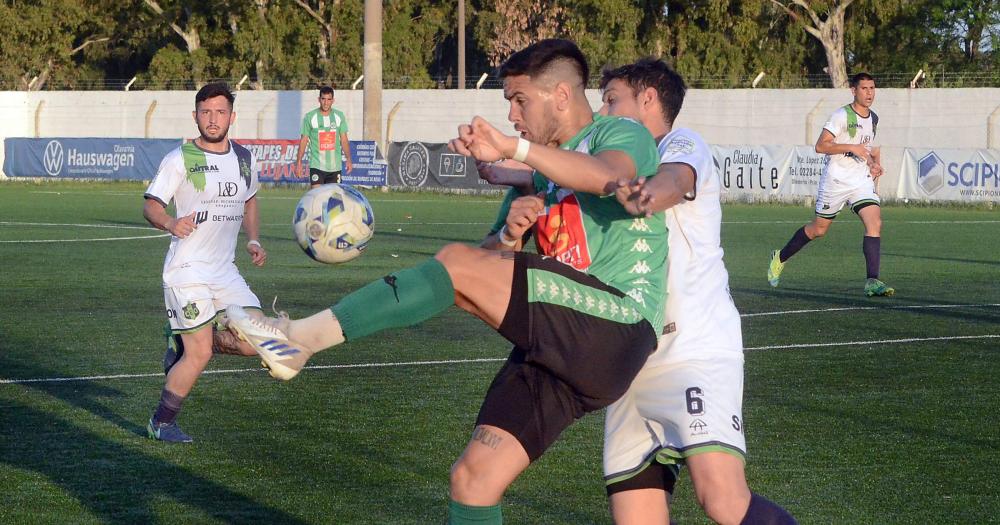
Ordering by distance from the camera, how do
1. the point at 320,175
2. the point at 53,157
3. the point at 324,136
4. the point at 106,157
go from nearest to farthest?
the point at 324,136 < the point at 320,175 < the point at 106,157 < the point at 53,157

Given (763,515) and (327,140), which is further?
(327,140)

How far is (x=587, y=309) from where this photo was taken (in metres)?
3.88

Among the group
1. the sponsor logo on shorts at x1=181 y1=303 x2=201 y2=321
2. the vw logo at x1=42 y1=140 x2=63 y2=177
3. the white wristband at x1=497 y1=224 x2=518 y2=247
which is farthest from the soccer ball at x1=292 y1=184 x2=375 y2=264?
the vw logo at x1=42 y1=140 x2=63 y2=177

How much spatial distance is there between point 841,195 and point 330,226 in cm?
1036

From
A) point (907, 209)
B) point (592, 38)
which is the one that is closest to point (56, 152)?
point (592, 38)

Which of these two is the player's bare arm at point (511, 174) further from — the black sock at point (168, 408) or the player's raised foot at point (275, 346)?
the black sock at point (168, 408)

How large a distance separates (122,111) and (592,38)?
17.3 metres

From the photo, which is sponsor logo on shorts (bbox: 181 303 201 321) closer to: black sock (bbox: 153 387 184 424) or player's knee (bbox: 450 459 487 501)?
black sock (bbox: 153 387 184 424)

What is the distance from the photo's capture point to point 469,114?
4131 cm

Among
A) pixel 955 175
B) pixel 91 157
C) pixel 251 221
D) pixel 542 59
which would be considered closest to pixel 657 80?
pixel 542 59

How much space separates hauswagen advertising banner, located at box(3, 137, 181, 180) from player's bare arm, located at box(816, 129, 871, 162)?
27158 mm

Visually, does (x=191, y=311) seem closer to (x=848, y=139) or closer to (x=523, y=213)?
(x=523, y=213)

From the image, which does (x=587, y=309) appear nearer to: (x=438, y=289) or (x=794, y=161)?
(x=438, y=289)

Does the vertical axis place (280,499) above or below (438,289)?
below
